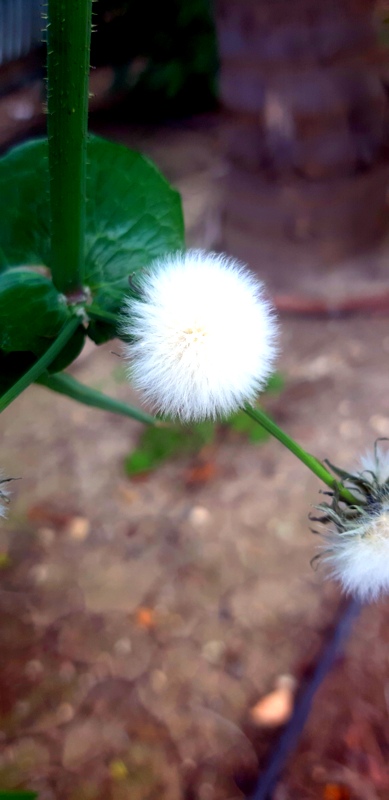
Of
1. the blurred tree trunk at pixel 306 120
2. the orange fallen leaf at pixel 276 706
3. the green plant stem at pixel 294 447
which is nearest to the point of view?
the green plant stem at pixel 294 447

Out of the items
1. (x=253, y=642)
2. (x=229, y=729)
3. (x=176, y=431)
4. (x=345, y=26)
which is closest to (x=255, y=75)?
(x=345, y=26)

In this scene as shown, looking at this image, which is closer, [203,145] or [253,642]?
[253,642]

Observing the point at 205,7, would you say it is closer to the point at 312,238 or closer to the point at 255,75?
the point at 255,75

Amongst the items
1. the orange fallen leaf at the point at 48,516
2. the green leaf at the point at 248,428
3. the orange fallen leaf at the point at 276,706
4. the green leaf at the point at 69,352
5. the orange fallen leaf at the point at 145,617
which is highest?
the green leaf at the point at 69,352

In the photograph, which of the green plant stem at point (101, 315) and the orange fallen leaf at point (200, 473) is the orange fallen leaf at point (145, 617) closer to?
the orange fallen leaf at point (200, 473)

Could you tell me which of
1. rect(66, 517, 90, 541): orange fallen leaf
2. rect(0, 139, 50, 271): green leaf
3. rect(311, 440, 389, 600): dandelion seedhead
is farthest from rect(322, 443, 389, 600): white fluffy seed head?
rect(66, 517, 90, 541): orange fallen leaf

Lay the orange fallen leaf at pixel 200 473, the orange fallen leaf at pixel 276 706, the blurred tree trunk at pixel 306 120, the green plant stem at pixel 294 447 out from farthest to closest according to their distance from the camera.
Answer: the blurred tree trunk at pixel 306 120 < the orange fallen leaf at pixel 200 473 < the orange fallen leaf at pixel 276 706 < the green plant stem at pixel 294 447

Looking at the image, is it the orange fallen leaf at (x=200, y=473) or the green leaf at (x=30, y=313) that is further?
the orange fallen leaf at (x=200, y=473)

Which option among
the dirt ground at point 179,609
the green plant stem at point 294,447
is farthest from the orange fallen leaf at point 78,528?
the green plant stem at point 294,447

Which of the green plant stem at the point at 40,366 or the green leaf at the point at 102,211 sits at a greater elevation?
the green leaf at the point at 102,211
